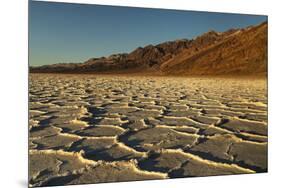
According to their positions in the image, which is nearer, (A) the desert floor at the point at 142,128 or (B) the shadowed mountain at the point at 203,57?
(A) the desert floor at the point at 142,128

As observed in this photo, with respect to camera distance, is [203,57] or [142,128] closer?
[142,128]

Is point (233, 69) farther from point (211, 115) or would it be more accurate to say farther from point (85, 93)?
point (85, 93)

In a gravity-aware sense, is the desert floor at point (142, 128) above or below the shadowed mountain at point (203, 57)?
below

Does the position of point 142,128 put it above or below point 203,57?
below

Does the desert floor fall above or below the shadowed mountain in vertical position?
below

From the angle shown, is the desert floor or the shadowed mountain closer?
the desert floor
